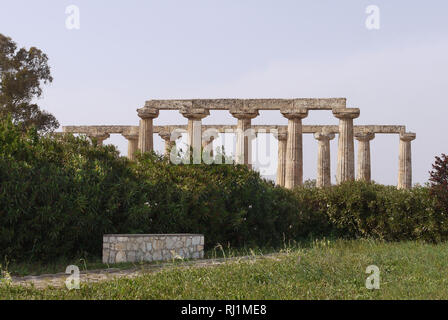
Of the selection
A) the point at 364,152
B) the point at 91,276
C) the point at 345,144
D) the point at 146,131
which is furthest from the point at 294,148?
the point at 91,276

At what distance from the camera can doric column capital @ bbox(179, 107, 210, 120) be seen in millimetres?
32719

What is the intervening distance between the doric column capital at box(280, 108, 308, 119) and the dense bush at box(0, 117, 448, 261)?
356 inches

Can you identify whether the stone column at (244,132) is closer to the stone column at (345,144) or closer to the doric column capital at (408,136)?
the stone column at (345,144)

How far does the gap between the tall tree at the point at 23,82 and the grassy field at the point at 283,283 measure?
32281 millimetres

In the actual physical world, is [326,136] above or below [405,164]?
above

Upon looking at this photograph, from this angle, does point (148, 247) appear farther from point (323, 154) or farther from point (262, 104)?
point (323, 154)

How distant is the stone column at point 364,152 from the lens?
127ft

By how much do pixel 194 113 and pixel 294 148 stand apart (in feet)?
20.8

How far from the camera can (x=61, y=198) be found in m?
15.1

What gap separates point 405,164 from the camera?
4241cm

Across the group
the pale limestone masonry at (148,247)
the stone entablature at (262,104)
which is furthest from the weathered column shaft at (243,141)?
the pale limestone masonry at (148,247)
